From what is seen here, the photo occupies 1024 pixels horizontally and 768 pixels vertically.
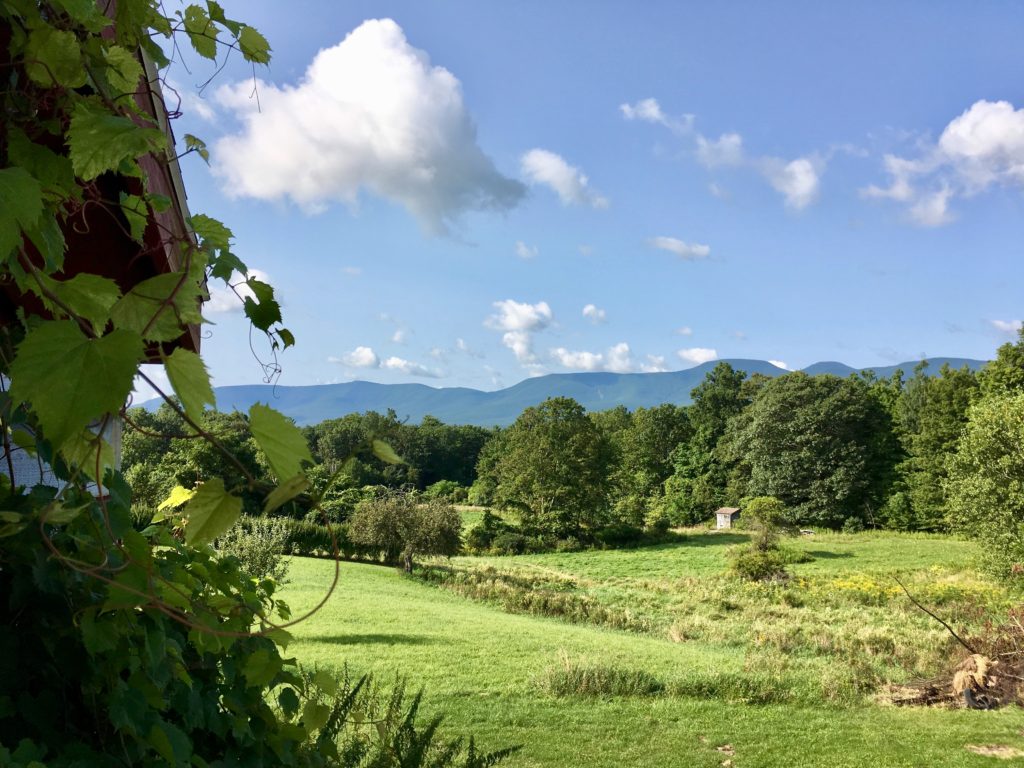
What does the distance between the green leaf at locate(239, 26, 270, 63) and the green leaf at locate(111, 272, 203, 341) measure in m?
0.46

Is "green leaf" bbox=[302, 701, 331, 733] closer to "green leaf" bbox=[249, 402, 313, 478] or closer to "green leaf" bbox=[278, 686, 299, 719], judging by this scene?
"green leaf" bbox=[278, 686, 299, 719]

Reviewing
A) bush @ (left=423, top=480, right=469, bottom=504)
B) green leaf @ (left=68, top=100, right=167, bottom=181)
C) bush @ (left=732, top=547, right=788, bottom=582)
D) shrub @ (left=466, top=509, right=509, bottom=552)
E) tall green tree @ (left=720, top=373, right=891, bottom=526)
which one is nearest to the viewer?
green leaf @ (left=68, top=100, right=167, bottom=181)

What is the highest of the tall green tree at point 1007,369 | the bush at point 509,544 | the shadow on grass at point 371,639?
the tall green tree at point 1007,369

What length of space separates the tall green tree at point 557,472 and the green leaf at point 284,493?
34.4 meters

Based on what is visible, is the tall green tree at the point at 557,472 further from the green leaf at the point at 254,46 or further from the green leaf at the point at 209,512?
the green leaf at the point at 209,512

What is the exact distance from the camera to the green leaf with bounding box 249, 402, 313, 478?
558mm

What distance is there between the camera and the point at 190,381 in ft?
2.06

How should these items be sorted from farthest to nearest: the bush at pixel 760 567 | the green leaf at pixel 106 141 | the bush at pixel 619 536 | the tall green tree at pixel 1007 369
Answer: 1. the bush at pixel 619 536
2. the tall green tree at pixel 1007 369
3. the bush at pixel 760 567
4. the green leaf at pixel 106 141

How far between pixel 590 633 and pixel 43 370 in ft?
49.0

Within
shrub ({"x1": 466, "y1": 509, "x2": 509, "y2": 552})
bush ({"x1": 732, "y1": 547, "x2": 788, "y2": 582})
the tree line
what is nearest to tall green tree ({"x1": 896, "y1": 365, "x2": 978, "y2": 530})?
the tree line

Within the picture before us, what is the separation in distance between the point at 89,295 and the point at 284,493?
1.01 feet

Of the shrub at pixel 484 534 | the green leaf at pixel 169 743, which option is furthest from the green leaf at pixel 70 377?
the shrub at pixel 484 534

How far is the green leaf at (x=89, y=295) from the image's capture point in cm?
61

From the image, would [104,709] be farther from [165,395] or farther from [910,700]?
[910,700]
